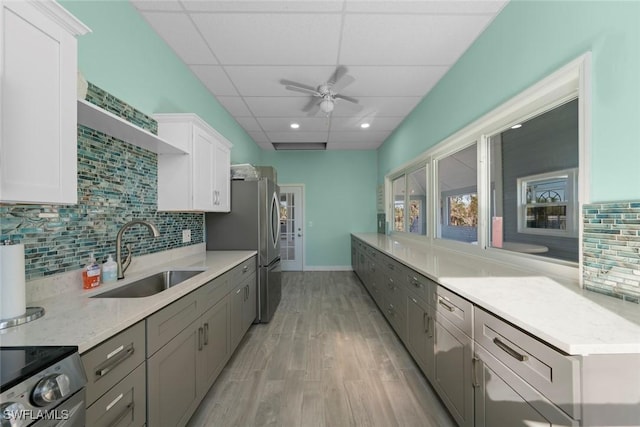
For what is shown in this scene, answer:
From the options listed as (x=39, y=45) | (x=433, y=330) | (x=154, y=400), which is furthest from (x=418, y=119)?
(x=154, y=400)

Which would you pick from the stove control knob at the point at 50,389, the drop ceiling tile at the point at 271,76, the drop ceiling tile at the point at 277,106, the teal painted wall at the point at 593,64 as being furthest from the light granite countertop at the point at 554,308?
the drop ceiling tile at the point at 277,106

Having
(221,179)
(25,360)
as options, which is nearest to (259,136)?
(221,179)

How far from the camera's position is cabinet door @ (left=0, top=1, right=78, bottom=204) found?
0.84 metres

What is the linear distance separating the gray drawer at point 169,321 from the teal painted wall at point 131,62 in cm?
145

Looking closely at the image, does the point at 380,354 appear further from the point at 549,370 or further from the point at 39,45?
the point at 39,45

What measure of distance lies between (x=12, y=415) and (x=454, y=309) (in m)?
1.72

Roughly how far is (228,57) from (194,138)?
0.89 metres

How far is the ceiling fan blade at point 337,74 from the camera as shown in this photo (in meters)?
2.55

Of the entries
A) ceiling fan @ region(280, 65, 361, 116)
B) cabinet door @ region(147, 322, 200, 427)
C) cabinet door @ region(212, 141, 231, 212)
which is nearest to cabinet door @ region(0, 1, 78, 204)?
cabinet door @ region(147, 322, 200, 427)

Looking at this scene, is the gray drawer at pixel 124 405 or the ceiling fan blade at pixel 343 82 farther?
the ceiling fan blade at pixel 343 82

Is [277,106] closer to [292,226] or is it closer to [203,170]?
[203,170]

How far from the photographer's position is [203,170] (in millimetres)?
2350

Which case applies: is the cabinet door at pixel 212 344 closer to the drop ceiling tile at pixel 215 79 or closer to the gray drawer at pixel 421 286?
the gray drawer at pixel 421 286

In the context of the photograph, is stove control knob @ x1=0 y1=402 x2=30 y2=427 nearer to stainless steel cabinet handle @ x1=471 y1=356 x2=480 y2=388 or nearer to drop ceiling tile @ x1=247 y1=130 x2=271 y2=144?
stainless steel cabinet handle @ x1=471 y1=356 x2=480 y2=388
